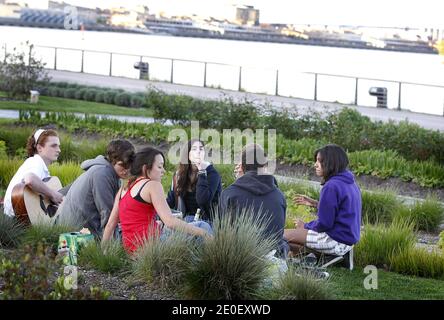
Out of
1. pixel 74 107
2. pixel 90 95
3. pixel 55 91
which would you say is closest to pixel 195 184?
pixel 74 107

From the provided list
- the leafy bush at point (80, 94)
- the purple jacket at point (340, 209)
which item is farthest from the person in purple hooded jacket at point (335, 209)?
the leafy bush at point (80, 94)

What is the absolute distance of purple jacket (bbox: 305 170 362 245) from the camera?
802cm

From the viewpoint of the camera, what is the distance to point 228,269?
6.13m

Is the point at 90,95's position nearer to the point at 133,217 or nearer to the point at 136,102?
the point at 136,102

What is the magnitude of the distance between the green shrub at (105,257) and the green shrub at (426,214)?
449 centimetres

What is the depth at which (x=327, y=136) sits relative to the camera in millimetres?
16500

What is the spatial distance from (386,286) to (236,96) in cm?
2210

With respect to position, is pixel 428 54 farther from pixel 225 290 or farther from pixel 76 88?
pixel 225 290

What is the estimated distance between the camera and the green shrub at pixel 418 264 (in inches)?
324

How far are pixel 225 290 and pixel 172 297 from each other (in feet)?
1.23

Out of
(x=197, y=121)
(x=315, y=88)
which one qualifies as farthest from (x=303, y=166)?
(x=315, y=88)

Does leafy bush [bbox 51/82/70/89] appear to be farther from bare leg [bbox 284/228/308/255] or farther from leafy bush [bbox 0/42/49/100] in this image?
bare leg [bbox 284/228/308/255]

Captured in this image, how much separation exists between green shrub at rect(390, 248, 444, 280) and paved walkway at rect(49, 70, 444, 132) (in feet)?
54.3

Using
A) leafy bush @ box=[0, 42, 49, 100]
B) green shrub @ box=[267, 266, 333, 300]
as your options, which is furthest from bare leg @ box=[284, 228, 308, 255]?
leafy bush @ box=[0, 42, 49, 100]
